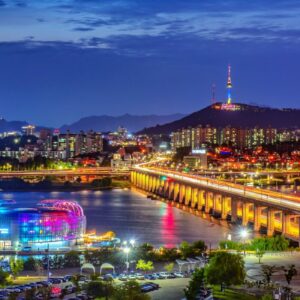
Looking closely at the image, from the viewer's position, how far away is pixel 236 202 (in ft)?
67.3

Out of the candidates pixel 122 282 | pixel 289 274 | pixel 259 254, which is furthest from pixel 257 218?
pixel 122 282

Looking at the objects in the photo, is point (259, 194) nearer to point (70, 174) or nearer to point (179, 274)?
point (179, 274)

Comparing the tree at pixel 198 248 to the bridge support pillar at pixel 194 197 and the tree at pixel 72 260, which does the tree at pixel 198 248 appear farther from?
the bridge support pillar at pixel 194 197

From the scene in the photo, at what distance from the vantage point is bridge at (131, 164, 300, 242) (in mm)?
16875

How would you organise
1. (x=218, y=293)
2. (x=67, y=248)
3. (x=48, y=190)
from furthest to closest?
(x=48, y=190) → (x=67, y=248) → (x=218, y=293)

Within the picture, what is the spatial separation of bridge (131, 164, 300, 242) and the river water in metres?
0.74

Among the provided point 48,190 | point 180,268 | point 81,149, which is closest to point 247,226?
point 180,268

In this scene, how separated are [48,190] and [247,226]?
15.7 m

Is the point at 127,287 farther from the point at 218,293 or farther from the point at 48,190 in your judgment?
the point at 48,190

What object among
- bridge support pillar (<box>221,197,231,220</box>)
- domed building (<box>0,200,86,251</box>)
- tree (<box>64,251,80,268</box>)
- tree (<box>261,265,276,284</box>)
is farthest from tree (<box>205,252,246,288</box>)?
bridge support pillar (<box>221,197,231,220</box>)

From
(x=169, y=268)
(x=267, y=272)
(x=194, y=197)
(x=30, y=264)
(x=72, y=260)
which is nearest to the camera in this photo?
(x=267, y=272)

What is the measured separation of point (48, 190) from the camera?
33.1 meters

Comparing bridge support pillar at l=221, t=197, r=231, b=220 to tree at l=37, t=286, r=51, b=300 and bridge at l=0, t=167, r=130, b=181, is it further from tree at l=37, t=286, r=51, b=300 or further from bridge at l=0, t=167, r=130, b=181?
bridge at l=0, t=167, r=130, b=181

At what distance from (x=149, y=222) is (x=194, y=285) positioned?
987cm
